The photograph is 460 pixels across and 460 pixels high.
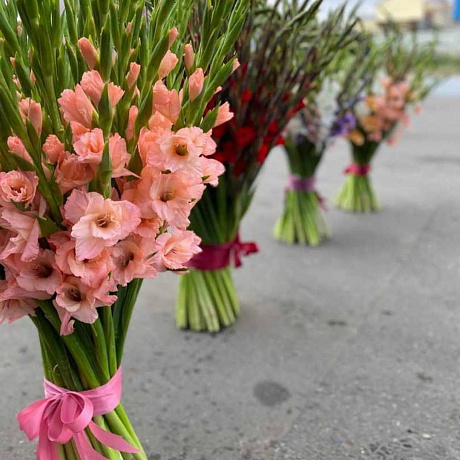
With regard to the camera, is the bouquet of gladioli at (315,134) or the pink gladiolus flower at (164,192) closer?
the pink gladiolus flower at (164,192)

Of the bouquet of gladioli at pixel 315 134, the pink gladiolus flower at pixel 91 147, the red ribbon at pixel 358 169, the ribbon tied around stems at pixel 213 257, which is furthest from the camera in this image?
the red ribbon at pixel 358 169

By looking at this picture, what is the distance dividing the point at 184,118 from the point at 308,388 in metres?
0.91

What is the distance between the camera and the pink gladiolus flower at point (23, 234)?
0.77m

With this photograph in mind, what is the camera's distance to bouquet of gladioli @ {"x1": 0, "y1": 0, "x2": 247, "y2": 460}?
75cm

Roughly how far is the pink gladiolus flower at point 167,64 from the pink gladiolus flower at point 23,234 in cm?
Answer: 26

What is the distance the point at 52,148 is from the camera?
779mm

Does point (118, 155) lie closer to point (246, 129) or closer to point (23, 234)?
point (23, 234)

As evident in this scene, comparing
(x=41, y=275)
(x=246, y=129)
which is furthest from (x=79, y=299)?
(x=246, y=129)

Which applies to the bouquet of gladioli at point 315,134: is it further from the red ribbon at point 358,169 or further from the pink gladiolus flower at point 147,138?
the pink gladiolus flower at point 147,138

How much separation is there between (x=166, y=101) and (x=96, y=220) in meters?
0.19

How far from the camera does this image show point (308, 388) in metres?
1.53

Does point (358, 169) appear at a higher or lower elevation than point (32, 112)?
lower

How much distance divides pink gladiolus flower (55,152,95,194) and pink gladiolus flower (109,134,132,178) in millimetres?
31

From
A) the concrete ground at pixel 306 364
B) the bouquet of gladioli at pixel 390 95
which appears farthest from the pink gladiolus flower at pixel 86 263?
the bouquet of gladioli at pixel 390 95
